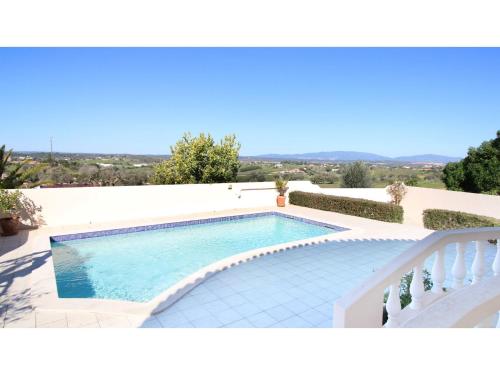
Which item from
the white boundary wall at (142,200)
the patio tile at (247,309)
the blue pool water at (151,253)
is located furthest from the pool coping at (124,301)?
the white boundary wall at (142,200)

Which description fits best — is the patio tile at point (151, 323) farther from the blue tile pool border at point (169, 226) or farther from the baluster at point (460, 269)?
the blue tile pool border at point (169, 226)

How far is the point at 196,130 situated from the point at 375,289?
14.6m

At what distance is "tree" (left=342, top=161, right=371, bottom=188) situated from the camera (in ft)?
58.3

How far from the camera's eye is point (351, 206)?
12586 mm

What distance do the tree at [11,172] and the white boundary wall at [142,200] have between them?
0.43 m

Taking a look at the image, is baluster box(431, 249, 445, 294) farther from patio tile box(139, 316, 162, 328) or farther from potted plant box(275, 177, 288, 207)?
potted plant box(275, 177, 288, 207)

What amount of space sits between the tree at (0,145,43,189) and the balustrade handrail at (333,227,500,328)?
11425 mm

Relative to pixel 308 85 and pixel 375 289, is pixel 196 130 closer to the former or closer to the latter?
pixel 308 85

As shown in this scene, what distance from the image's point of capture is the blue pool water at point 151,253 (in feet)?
21.6

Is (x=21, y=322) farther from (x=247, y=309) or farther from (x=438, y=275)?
(x=438, y=275)

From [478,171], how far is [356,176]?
614 centimetres

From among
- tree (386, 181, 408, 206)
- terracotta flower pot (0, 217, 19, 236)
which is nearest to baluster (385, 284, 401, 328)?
terracotta flower pot (0, 217, 19, 236)

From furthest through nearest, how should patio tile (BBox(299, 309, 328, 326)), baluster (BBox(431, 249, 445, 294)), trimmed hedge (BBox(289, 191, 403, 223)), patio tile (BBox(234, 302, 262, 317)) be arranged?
trimmed hedge (BBox(289, 191, 403, 223)) < patio tile (BBox(234, 302, 262, 317)) < patio tile (BBox(299, 309, 328, 326)) < baluster (BBox(431, 249, 445, 294))
